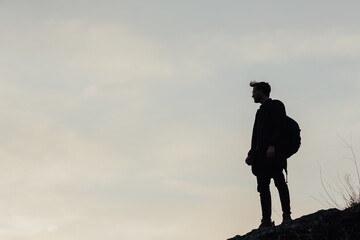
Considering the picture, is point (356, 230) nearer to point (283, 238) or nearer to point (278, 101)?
point (283, 238)

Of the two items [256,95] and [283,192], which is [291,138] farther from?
[256,95]

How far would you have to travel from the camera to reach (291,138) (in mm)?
7352

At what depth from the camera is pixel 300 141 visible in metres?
7.41

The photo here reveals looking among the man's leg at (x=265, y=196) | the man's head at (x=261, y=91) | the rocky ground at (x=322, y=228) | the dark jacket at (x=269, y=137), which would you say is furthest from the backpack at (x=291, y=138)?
the rocky ground at (x=322, y=228)

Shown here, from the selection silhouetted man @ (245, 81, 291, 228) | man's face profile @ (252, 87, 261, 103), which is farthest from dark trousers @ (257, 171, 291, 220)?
man's face profile @ (252, 87, 261, 103)

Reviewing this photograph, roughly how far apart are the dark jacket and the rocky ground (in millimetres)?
1411

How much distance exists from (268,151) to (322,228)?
1.80 m

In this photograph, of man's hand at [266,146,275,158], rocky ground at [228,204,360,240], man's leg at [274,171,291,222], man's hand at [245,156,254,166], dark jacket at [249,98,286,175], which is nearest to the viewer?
rocky ground at [228,204,360,240]

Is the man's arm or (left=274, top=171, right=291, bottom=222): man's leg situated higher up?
the man's arm

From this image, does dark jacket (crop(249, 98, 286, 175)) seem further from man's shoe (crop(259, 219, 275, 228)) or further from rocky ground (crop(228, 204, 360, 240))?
rocky ground (crop(228, 204, 360, 240))

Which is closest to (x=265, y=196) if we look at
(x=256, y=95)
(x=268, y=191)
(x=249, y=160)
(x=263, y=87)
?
(x=268, y=191)

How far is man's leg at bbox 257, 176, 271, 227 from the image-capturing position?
7.38 meters

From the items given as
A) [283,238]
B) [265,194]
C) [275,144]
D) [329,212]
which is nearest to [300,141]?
[275,144]

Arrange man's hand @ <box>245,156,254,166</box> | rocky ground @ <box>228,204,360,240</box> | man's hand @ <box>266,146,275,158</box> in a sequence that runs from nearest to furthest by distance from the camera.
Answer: rocky ground @ <box>228,204,360,240</box> < man's hand @ <box>266,146,275,158</box> < man's hand @ <box>245,156,254,166</box>
